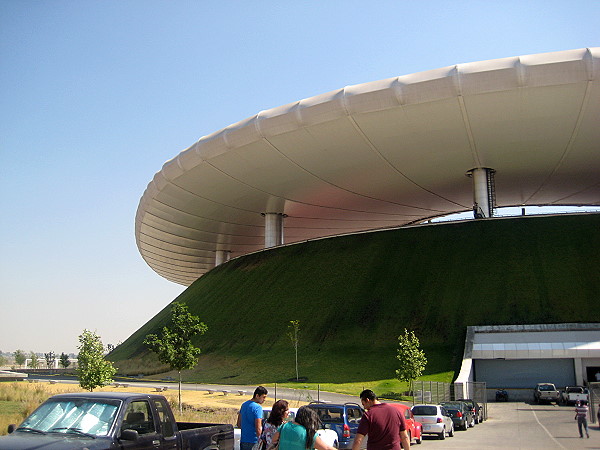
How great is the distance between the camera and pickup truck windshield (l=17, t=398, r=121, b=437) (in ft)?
24.1

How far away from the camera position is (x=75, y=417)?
750cm

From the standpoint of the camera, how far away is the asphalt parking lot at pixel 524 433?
1758 centimetres

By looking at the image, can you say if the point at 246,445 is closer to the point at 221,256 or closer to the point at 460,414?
the point at 460,414

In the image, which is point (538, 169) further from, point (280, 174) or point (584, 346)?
point (280, 174)

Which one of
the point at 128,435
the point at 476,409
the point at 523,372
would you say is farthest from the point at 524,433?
the point at 523,372

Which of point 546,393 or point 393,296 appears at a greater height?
point 393,296

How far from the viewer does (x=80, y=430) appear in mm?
7305

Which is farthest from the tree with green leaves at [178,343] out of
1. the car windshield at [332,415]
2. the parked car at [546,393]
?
the parked car at [546,393]

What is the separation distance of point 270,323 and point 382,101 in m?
21.5

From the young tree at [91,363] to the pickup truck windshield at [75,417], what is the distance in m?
19.2

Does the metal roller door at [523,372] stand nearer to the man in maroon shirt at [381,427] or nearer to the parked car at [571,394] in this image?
the parked car at [571,394]

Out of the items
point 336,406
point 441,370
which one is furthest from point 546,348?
point 336,406

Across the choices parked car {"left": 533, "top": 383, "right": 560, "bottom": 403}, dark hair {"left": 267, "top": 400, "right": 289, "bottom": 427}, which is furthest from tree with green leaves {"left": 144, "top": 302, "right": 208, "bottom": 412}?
dark hair {"left": 267, "top": 400, "right": 289, "bottom": 427}

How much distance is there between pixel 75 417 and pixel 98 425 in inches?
12.3
